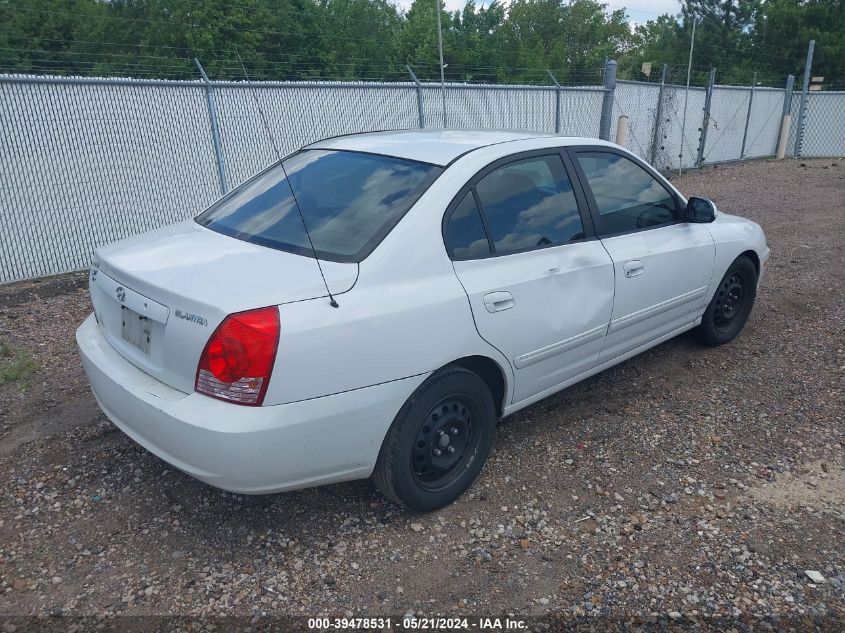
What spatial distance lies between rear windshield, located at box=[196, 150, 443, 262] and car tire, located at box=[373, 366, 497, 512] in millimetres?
702

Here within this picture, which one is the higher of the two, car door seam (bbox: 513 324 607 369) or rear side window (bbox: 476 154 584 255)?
rear side window (bbox: 476 154 584 255)

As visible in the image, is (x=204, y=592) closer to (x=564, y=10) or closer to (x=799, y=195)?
(x=799, y=195)

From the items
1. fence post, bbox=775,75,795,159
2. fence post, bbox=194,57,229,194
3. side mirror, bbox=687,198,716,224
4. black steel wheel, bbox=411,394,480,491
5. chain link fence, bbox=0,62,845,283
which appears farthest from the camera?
fence post, bbox=775,75,795,159

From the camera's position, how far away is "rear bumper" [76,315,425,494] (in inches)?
98.3

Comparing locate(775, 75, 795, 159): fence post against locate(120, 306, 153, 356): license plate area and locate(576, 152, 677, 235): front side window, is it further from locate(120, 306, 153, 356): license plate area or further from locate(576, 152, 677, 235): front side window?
locate(120, 306, 153, 356): license plate area

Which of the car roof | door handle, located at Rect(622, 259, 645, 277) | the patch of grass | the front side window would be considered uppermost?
the car roof

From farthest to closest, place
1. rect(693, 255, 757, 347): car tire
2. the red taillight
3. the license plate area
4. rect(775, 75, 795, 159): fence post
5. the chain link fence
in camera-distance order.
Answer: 1. rect(775, 75, 795, 159): fence post
2. the chain link fence
3. rect(693, 255, 757, 347): car tire
4. the license plate area
5. the red taillight

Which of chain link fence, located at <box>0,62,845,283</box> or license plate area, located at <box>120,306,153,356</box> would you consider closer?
license plate area, located at <box>120,306,153,356</box>

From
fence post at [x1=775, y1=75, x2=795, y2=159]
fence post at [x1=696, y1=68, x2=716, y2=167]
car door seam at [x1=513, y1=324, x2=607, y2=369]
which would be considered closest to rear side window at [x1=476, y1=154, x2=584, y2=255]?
car door seam at [x1=513, y1=324, x2=607, y2=369]

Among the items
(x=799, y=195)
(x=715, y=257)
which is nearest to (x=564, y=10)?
(x=799, y=195)

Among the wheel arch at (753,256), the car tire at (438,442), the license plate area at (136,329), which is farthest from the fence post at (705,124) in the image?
the license plate area at (136,329)

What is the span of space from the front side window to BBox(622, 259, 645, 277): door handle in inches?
7.9

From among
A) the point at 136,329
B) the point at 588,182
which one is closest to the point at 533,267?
the point at 588,182

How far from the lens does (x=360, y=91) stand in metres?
9.66
